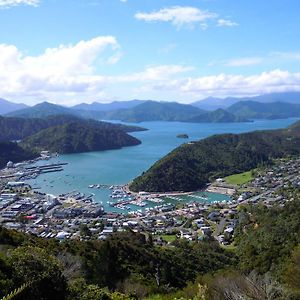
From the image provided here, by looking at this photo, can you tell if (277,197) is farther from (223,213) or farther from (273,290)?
(273,290)

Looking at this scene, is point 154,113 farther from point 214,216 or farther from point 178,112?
point 214,216

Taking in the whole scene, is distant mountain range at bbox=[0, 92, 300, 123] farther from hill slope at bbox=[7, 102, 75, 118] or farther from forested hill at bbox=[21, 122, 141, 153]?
forested hill at bbox=[21, 122, 141, 153]

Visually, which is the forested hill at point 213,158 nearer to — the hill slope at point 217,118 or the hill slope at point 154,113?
the hill slope at point 217,118

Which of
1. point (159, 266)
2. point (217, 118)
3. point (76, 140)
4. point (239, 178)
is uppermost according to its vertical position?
point (217, 118)

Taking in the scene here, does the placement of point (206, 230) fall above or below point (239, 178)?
below

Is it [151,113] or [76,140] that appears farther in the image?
[151,113]

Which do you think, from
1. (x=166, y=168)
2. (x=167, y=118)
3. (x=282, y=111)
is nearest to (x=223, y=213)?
(x=166, y=168)

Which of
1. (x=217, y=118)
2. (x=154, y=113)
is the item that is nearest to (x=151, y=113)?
(x=154, y=113)
